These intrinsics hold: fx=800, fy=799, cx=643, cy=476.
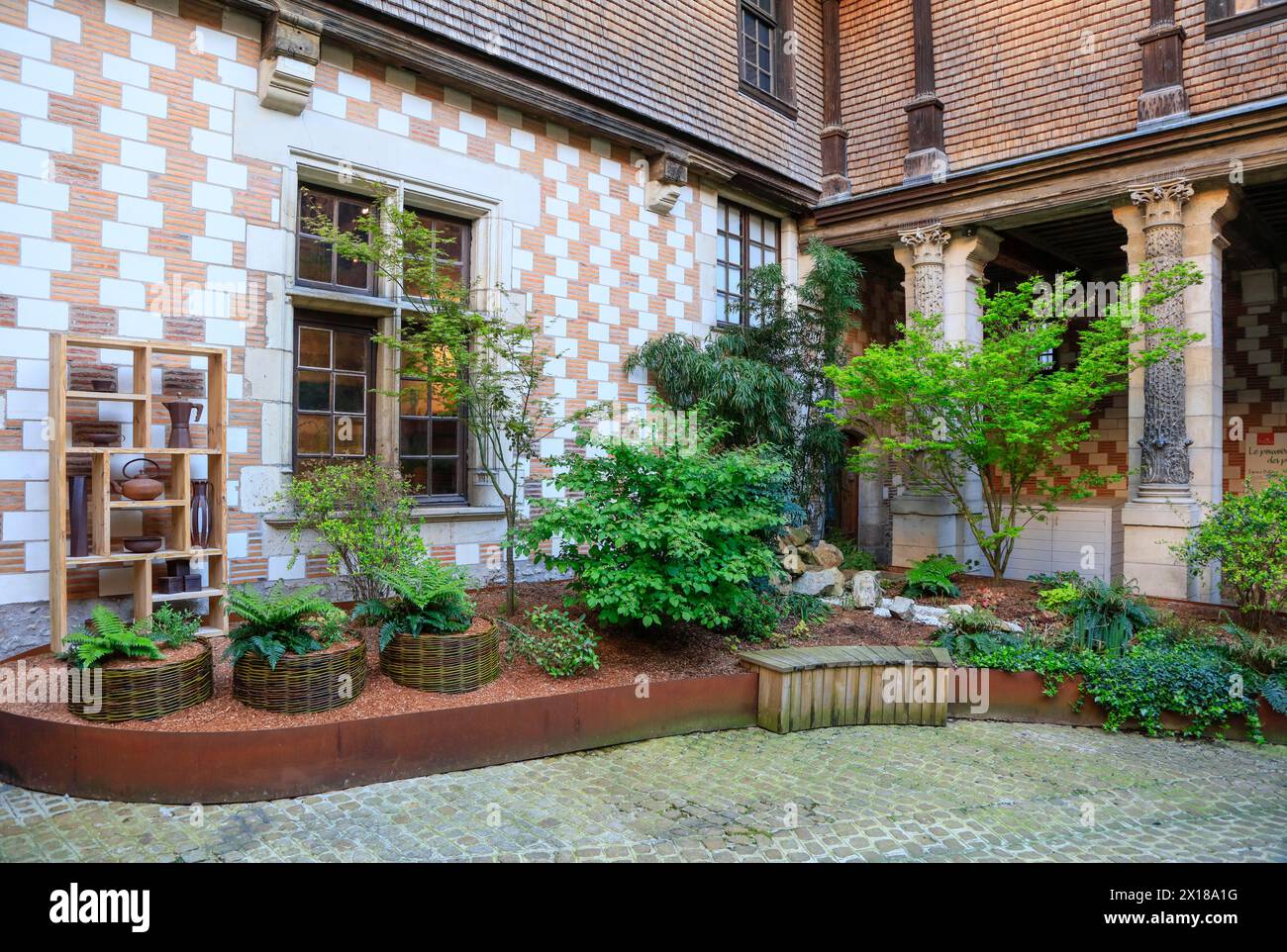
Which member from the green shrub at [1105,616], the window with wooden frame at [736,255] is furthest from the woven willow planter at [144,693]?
the window with wooden frame at [736,255]

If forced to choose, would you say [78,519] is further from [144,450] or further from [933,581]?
[933,581]

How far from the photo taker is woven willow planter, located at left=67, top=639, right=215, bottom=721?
422 centimetres

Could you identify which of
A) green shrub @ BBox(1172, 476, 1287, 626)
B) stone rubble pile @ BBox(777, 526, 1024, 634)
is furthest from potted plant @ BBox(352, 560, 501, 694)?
green shrub @ BBox(1172, 476, 1287, 626)

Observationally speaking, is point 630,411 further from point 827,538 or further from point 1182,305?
point 1182,305

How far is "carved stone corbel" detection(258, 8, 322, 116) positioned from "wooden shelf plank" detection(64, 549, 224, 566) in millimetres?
3650

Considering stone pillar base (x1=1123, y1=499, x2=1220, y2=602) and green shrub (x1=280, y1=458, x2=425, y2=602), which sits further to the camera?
stone pillar base (x1=1123, y1=499, x2=1220, y2=602)

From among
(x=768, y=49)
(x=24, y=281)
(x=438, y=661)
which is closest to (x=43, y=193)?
(x=24, y=281)

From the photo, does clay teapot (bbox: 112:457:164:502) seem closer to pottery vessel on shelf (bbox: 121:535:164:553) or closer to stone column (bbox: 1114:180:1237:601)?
pottery vessel on shelf (bbox: 121:535:164:553)

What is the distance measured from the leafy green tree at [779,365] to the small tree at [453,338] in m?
1.90

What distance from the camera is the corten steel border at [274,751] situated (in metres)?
4.07

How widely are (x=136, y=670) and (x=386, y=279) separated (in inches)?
165

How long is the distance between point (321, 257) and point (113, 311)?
1.77 meters

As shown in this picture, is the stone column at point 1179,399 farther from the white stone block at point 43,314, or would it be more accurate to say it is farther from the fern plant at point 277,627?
the white stone block at point 43,314

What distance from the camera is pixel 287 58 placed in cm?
640
